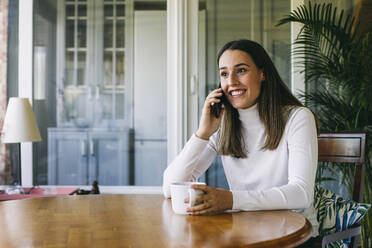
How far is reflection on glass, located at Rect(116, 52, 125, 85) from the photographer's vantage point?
3170mm

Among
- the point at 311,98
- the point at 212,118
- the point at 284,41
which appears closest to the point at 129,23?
the point at 284,41

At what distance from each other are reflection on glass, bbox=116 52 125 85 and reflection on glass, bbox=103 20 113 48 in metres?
0.10

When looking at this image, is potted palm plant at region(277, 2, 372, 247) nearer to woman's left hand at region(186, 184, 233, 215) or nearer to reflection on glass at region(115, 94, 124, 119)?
reflection on glass at region(115, 94, 124, 119)

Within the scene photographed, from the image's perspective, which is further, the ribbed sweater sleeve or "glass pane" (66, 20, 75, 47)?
"glass pane" (66, 20, 75, 47)

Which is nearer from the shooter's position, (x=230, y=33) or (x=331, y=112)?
(x=331, y=112)

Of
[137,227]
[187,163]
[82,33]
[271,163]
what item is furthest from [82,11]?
[137,227]

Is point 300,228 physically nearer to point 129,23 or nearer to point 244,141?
point 244,141

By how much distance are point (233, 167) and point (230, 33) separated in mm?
1722

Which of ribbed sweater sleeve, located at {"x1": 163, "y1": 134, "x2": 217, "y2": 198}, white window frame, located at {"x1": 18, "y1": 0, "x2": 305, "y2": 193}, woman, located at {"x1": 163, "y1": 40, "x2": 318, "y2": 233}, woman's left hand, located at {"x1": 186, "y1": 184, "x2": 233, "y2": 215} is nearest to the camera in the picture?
woman's left hand, located at {"x1": 186, "y1": 184, "x2": 233, "y2": 215}

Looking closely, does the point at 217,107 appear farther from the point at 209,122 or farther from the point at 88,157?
the point at 88,157

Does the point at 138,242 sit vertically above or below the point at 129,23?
below

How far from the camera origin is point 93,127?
3.21m

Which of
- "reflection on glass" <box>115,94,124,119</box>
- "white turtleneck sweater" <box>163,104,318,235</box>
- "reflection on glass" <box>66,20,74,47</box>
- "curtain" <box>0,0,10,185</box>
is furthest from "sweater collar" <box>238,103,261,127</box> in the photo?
"curtain" <box>0,0,10,185</box>

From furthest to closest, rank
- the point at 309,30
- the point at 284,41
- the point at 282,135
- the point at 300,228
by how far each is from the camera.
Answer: the point at 284,41
the point at 309,30
the point at 282,135
the point at 300,228
